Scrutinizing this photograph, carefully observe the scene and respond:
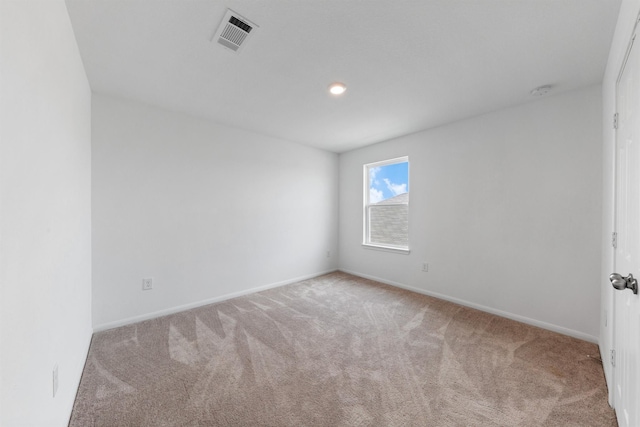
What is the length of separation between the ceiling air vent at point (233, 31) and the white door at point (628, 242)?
204cm

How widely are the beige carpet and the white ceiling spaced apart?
→ 7.75ft

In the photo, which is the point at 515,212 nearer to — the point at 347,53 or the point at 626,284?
the point at 626,284

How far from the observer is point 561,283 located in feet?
8.32

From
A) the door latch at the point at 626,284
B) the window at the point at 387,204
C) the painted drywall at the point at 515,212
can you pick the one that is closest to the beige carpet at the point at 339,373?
the painted drywall at the point at 515,212

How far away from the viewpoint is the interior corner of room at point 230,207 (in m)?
1.01

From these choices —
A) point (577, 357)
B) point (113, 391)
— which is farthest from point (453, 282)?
point (113, 391)

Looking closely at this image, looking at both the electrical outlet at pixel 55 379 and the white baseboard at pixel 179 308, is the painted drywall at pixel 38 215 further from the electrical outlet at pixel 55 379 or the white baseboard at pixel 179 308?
the white baseboard at pixel 179 308

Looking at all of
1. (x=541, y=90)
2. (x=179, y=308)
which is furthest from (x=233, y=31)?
(x=179, y=308)

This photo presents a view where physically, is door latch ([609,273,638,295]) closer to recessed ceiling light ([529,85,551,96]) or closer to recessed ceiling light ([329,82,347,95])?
recessed ceiling light ([529,85,551,96])

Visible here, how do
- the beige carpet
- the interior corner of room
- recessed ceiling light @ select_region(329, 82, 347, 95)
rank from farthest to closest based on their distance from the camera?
recessed ceiling light @ select_region(329, 82, 347, 95) < the beige carpet < the interior corner of room

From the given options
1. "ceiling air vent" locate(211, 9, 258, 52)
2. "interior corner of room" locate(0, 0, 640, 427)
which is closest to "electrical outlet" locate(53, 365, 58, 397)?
"interior corner of room" locate(0, 0, 640, 427)

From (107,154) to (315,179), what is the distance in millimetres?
2858

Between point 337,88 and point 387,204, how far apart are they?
7.46ft

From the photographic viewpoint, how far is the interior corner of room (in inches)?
39.9
